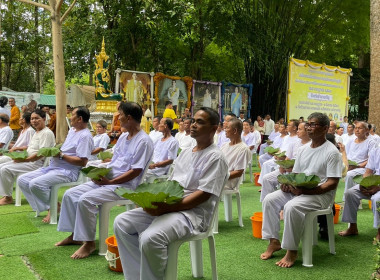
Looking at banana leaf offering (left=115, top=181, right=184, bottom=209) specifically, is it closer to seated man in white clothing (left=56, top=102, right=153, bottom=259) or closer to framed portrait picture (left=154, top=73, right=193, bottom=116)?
seated man in white clothing (left=56, top=102, right=153, bottom=259)

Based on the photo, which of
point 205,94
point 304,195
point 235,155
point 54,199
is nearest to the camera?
point 304,195

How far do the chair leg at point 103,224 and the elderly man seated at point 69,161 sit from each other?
1.26 m

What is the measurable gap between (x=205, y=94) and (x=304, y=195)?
11841 millimetres

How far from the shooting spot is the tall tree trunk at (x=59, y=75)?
444 inches

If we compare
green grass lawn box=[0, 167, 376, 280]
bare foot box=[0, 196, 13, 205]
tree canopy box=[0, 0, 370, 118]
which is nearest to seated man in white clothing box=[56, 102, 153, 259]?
green grass lawn box=[0, 167, 376, 280]

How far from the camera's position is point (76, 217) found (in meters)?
4.38

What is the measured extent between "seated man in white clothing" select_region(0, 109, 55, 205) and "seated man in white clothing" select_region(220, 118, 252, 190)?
2769 mm

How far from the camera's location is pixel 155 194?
302 centimetres

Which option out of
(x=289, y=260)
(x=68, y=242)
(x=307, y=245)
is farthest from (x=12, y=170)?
(x=307, y=245)

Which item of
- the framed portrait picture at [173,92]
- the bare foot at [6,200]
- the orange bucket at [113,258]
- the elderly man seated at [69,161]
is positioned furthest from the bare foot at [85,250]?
the framed portrait picture at [173,92]

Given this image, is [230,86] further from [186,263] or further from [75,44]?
[186,263]

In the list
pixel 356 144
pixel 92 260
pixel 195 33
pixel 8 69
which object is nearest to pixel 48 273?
pixel 92 260

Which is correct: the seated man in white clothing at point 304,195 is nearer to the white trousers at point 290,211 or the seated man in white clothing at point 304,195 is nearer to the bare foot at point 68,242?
the white trousers at point 290,211

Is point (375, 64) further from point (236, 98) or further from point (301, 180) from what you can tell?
point (301, 180)
